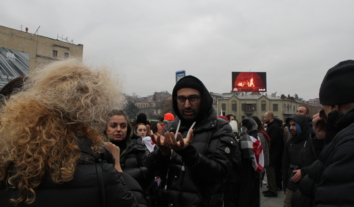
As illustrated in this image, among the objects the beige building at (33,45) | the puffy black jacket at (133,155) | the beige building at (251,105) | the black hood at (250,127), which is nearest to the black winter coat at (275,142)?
the black hood at (250,127)

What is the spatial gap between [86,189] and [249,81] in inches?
1383

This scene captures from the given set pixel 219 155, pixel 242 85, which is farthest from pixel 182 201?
pixel 242 85

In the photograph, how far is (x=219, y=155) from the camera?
2.30 m

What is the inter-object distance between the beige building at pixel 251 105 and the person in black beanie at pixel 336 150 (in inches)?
2819

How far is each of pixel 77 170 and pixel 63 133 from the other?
0.20m

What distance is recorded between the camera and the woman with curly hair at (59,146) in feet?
3.71

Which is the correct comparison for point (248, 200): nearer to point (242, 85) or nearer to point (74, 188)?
point (74, 188)

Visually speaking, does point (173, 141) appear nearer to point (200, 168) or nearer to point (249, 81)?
point (200, 168)

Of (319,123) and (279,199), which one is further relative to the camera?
(279,199)

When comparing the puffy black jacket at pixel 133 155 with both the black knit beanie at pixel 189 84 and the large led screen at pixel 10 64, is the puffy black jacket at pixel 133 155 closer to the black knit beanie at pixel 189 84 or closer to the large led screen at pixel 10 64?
the black knit beanie at pixel 189 84

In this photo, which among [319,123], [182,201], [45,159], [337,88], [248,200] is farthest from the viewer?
[248,200]

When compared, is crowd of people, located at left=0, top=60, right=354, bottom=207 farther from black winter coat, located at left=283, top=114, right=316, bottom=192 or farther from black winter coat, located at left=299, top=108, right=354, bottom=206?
black winter coat, located at left=283, top=114, right=316, bottom=192

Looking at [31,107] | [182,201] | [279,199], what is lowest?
[279,199]

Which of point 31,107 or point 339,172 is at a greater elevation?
point 31,107
